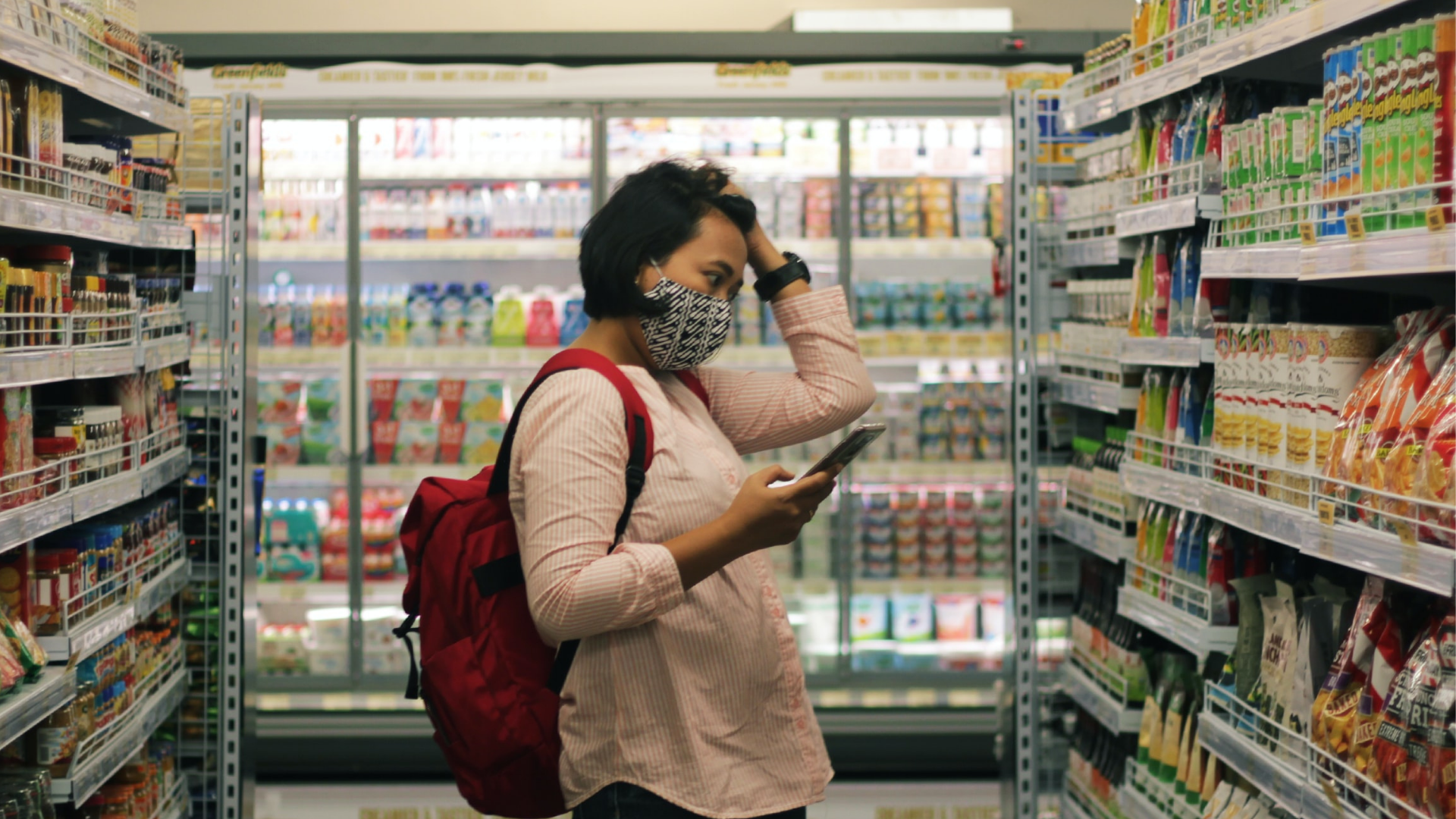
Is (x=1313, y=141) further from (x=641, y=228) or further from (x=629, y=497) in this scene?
(x=629, y=497)

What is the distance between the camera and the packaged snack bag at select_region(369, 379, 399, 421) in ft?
15.5

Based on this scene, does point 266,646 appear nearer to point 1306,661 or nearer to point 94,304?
point 94,304

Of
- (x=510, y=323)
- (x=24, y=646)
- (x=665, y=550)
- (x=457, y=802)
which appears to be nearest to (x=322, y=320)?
(x=510, y=323)

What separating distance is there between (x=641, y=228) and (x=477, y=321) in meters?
3.19

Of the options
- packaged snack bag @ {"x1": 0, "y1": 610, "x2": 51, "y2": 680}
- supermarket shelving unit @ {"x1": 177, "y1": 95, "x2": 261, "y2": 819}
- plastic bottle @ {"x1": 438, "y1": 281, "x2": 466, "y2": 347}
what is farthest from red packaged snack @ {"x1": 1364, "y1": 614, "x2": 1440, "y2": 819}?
plastic bottle @ {"x1": 438, "y1": 281, "x2": 466, "y2": 347}

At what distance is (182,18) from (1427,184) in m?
5.23

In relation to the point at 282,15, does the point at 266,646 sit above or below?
below

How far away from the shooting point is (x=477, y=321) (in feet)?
15.3

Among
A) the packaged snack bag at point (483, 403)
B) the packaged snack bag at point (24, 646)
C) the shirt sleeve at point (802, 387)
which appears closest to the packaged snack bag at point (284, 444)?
the packaged snack bag at point (483, 403)

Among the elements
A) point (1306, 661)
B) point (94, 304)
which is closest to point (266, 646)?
point (94, 304)

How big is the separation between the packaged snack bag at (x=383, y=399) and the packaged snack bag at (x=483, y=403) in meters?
0.26

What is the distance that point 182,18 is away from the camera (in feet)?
17.6

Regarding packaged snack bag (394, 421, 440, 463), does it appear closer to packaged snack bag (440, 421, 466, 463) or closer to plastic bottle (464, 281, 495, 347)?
packaged snack bag (440, 421, 466, 463)

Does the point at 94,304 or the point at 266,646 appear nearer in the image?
the point at 94,304
